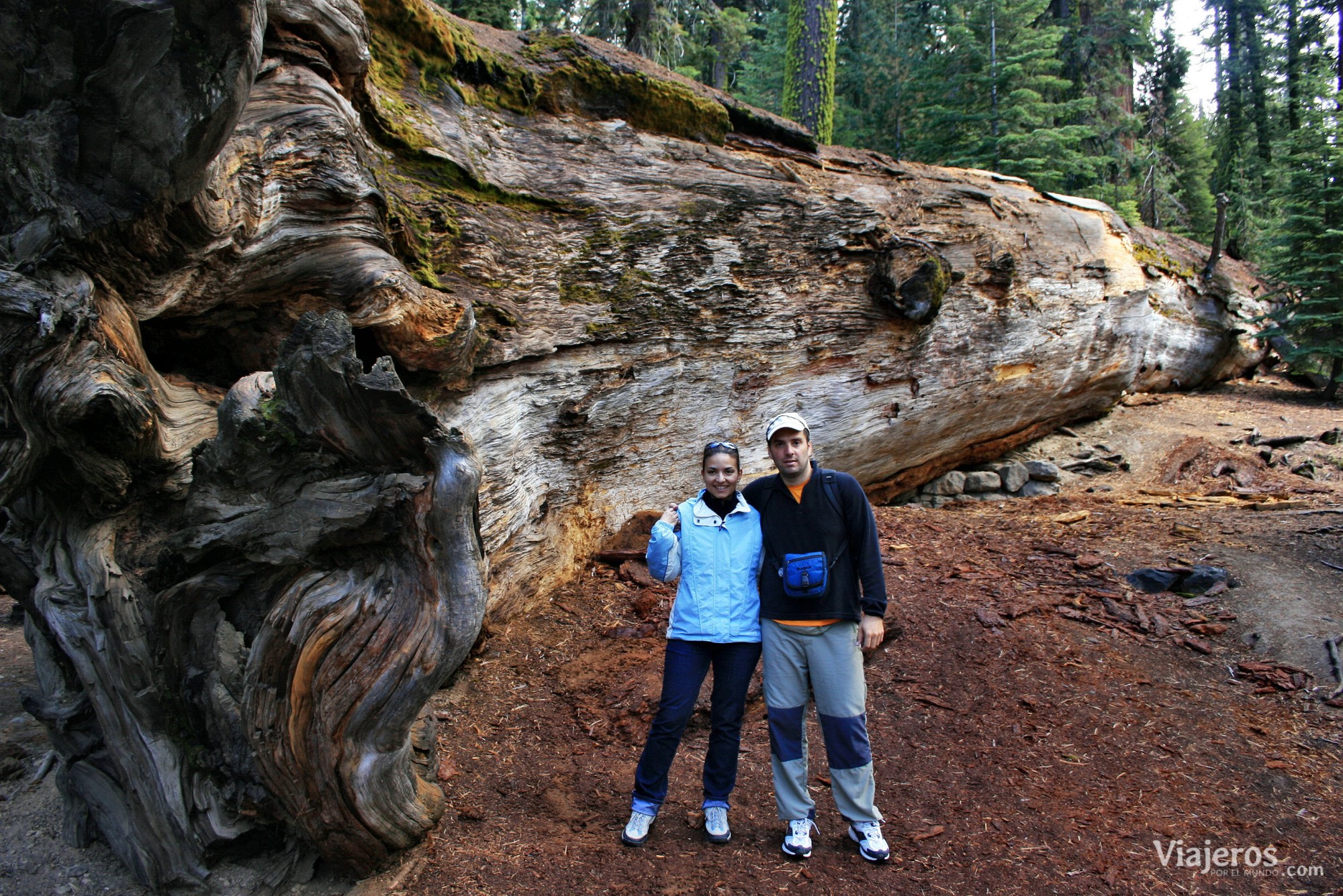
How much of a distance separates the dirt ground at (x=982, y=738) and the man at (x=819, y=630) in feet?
0.99

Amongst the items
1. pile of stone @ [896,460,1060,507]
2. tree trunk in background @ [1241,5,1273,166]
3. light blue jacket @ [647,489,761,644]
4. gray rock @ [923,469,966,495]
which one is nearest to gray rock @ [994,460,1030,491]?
pile of stone @ [896,460,1060,507]

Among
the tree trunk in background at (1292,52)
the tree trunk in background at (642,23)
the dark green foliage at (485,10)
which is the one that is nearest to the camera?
the tree trunk in background at (642,23)

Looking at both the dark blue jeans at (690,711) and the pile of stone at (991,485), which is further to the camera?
the pile of stone at (991,485)

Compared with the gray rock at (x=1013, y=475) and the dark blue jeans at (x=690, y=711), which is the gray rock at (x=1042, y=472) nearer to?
the gray rock at (x=1013, y=475)

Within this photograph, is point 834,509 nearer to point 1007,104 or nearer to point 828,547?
point 828,547

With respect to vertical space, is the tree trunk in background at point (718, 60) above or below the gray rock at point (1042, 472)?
above

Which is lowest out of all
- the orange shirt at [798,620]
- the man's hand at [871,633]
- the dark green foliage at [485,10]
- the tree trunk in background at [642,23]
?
the man's hand at [871,633]

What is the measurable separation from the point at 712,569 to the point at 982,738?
2455 mm

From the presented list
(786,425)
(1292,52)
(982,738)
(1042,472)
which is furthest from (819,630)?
(1292,52)

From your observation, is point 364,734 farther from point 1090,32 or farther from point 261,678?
point 1090,32

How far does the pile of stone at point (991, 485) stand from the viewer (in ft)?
33.5

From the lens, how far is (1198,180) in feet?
86.4

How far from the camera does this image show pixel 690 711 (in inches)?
151

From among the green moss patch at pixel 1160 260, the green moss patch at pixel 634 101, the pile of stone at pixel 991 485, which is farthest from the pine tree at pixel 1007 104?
the green moss patch at pixel 634 101
